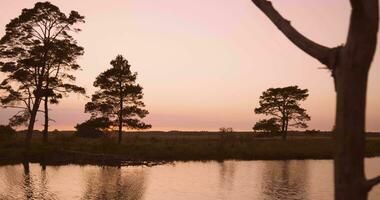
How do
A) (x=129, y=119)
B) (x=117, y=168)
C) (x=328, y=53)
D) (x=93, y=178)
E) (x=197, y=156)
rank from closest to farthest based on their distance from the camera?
(x=328, y=53) < (x=93, y=178) < (x=117, y=168) < (x=197, y=156) < (x=129, y=119)

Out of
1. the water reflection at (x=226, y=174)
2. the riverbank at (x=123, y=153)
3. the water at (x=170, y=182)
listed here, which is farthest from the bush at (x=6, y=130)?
the water reflection at (x=226, y=174)

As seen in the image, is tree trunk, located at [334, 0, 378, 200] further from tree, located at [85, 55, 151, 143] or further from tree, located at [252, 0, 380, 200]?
tree, located at [85, 55, 151, 143]

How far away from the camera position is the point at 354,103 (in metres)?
2.98

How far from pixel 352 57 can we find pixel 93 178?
2904 centimetres

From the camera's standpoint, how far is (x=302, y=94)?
228 ft

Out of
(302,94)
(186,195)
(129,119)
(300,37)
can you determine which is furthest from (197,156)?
(300,37)

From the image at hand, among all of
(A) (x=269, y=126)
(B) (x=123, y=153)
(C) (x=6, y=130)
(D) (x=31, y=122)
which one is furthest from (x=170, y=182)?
(A) (x=269, y=126)

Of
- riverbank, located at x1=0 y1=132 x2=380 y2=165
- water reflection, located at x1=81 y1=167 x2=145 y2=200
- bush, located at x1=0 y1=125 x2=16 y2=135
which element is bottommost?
water reflection, located at x1=81 y1=167 x2=145 y2=200

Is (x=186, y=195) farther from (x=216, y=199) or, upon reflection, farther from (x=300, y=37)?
(x=300, y=37)

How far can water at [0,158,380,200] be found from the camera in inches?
985

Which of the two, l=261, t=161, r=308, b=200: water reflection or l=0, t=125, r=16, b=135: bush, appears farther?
l=0, t=125, r=16, b=135: bush

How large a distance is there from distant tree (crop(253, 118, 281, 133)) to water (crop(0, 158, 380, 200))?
1140 inches

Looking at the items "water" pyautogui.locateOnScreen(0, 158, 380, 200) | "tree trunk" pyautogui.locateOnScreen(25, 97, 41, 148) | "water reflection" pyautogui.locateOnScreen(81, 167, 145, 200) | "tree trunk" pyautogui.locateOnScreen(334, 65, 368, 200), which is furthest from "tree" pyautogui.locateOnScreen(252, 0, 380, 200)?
"tree trunk" pyautogui.locateOnScreen(25, 97, 41, 148)

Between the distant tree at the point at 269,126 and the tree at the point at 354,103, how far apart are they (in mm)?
66397
